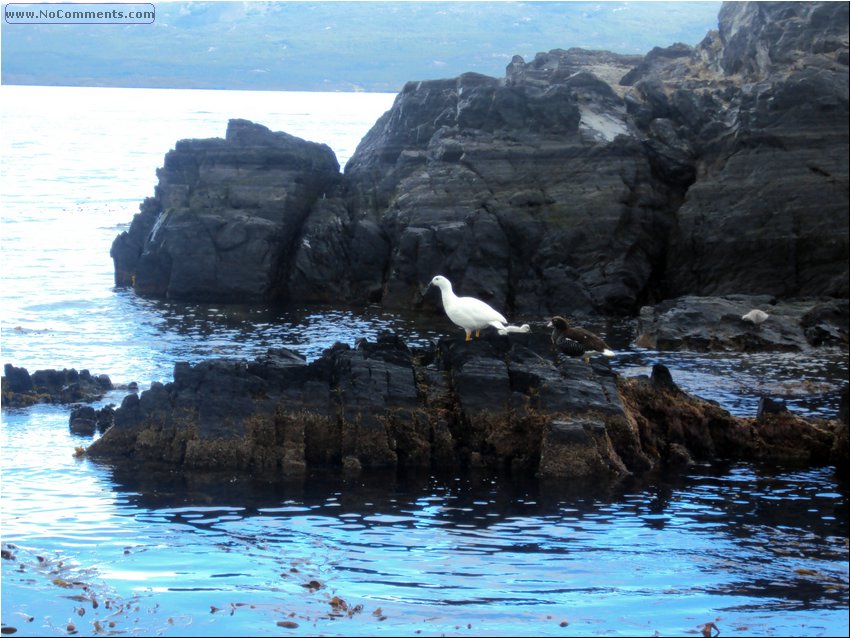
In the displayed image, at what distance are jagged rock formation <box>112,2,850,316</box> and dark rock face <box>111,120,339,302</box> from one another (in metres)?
0.07

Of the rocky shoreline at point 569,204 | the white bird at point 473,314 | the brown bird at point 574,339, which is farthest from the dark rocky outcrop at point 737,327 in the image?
the white bird at point 473,314

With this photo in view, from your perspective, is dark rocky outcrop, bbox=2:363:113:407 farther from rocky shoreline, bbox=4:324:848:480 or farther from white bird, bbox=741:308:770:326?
white bird, bbox=741:308:770:326

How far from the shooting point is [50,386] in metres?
Result: 23.0

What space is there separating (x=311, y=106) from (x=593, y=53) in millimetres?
86979

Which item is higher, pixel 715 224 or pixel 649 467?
A: pixel 715 224

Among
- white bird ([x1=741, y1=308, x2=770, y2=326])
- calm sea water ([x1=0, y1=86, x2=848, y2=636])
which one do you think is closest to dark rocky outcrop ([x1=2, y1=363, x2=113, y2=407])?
calm sea water ([x1=0, y1=86, x2=848, y2=636])

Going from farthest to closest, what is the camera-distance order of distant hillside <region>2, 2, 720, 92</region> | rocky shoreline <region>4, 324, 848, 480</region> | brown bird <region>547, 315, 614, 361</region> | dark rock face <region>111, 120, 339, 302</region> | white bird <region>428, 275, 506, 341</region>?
distant hillside <region>2, 2, 720, 92</region>, dark rock face <region>111, 120, 339, 302</region>, brown bird <region>547, 315, 614, 361</region>, white bird <region>428, 275, 506, 341</region>, rocky shoreline <region>4, 324, 848, 480</region>

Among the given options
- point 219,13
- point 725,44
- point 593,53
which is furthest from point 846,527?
point 219,13

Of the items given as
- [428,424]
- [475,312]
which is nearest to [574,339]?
Result: [475,312]

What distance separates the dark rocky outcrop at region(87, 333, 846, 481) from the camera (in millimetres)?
17078

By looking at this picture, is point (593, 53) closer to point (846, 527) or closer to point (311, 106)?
point (846, 527)

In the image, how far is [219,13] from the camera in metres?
91.1

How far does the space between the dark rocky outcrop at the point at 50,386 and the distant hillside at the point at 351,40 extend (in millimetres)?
54015

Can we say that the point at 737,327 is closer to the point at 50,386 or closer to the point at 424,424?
the point at 424,424
